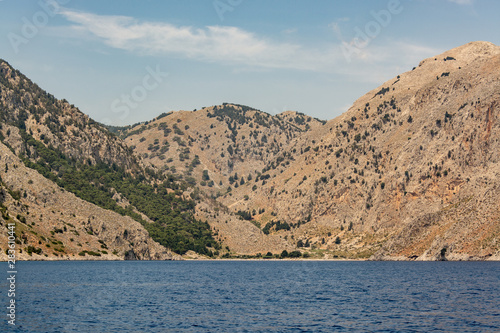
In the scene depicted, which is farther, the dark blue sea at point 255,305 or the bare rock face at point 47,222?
the bare rock face at point 47,222

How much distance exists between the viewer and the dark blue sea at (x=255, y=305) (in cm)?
6016

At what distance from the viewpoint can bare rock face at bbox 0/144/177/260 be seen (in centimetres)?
16362

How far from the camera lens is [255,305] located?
79.3m

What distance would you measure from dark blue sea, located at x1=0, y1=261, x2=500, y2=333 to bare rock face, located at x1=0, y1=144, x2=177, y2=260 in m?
47.3

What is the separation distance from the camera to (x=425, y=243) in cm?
18700

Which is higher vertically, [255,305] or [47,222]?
[47,222]

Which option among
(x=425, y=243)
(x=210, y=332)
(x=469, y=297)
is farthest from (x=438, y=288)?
(x=425, y=243)

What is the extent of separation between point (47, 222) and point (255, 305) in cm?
11885

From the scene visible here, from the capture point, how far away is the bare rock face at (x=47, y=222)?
163625 millimetres

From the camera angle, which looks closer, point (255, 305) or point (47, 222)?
point (255, 305)

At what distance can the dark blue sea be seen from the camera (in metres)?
60.2

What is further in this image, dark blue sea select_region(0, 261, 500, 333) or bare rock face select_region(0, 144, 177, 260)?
bare rock face select_region(0, 144, 177, 260)

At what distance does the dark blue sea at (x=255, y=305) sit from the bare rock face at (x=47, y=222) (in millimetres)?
47322

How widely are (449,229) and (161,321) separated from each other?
133 meters
